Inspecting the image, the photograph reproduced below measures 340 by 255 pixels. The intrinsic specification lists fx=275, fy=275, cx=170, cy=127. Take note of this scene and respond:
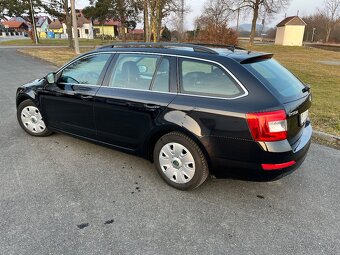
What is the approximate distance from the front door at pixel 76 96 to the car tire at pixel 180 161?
114cm

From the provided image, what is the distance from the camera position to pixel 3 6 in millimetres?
33125

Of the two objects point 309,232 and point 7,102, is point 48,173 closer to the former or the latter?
point 309,232

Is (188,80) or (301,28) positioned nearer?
(188,80)

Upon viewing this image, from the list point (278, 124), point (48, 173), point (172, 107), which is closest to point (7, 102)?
point (48, 173)

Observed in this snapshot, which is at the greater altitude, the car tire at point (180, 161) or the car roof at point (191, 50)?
the car roof at point (191, 50)

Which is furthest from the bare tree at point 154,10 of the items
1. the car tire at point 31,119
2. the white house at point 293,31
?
the white house at point 293,31

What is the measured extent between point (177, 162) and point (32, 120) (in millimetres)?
2827

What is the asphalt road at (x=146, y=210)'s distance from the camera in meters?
2.38

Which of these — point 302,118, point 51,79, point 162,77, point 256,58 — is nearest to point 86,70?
point 51,79

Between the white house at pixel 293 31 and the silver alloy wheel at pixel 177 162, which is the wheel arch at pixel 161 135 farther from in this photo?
the white house at pixel 293 31

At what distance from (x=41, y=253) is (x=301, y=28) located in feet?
179

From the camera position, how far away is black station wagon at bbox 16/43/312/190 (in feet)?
8.71

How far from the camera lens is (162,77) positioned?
125 inches

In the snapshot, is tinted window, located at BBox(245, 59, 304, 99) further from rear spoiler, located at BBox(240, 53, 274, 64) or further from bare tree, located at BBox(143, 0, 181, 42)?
bare tree, located at BBox(143, 0, 181, 42)
